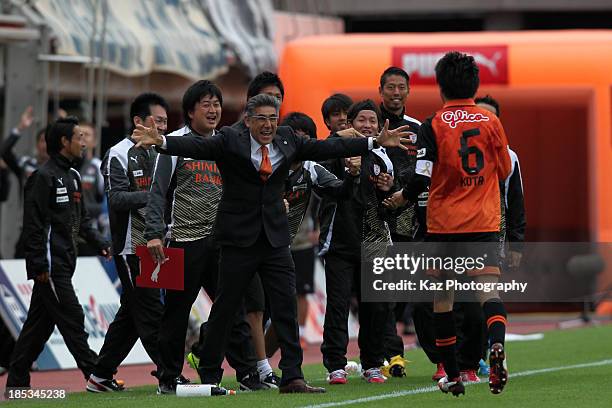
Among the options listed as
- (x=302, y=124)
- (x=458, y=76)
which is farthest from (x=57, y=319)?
(x=458, y=76)

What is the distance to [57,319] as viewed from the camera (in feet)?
40.2

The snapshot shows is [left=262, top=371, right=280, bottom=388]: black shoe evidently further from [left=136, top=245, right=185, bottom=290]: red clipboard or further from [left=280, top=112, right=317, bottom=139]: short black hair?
[left=280, top=112, right=317, bottom=139]: short black hair

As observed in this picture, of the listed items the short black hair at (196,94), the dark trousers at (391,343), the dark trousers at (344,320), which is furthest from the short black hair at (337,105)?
the dark trousers at (391,343)

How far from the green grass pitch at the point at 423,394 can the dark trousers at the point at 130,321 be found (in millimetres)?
273

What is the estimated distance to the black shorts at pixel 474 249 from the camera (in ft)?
32.9

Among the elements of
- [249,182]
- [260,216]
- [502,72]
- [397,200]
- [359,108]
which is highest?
[502,72]

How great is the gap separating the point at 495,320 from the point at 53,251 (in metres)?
3.88

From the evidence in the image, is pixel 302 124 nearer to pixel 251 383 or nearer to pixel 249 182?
pixel 249 182

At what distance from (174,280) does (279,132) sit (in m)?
1.23

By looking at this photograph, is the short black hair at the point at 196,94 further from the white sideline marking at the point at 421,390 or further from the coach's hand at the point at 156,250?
the white sideline marking at the point at 421,390

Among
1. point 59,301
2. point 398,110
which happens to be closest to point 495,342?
point 398,110

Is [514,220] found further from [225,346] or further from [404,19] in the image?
[404,19]

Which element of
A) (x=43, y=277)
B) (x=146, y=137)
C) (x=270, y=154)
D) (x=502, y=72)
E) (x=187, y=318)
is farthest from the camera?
(x=502, y=72)

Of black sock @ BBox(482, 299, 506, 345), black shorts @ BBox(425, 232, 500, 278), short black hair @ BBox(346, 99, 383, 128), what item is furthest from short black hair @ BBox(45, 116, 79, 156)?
black sock @ BBox(482, 299, 506, 345)
